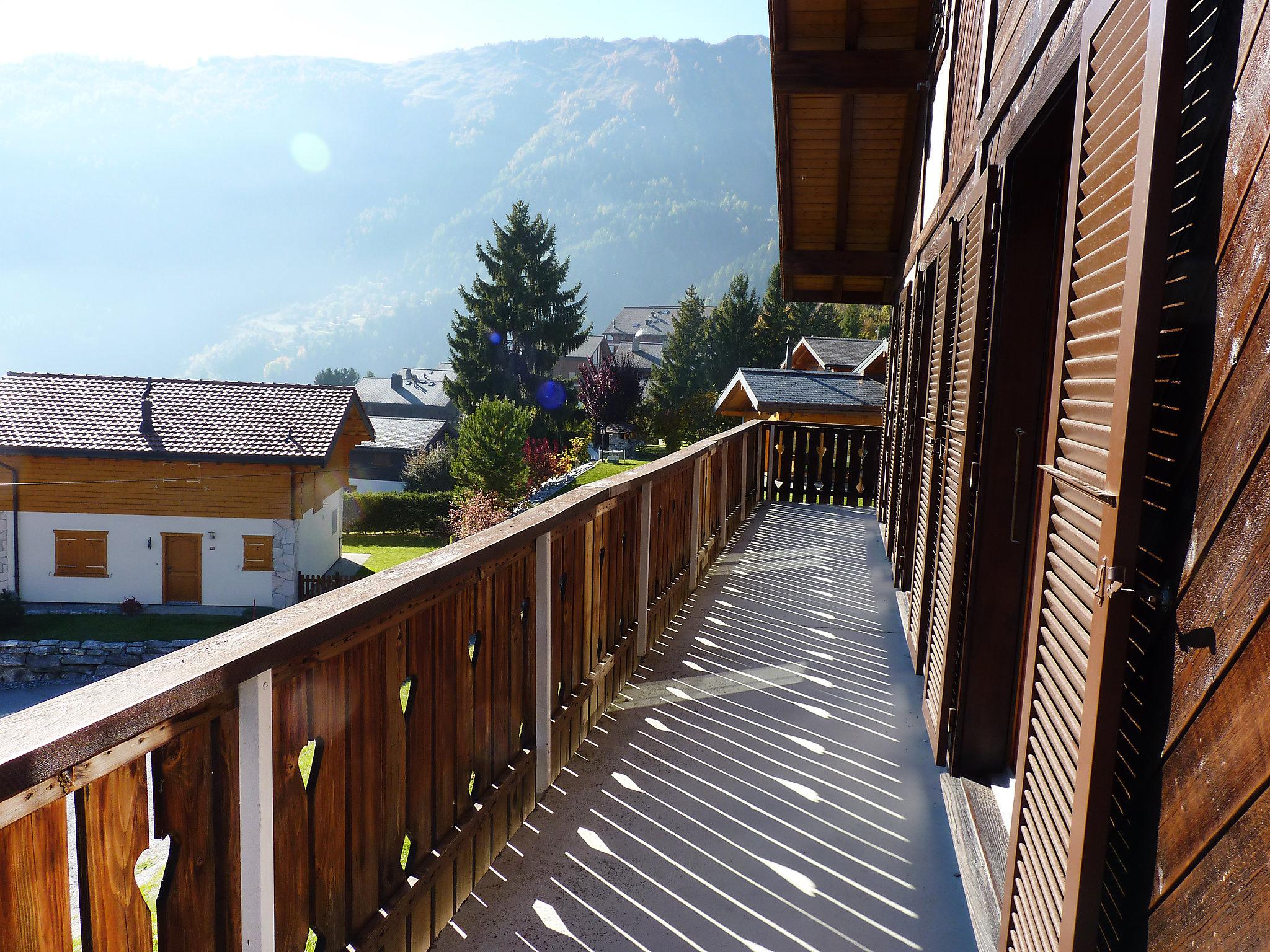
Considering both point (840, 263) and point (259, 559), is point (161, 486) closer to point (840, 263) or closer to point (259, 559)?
point (259, 559)

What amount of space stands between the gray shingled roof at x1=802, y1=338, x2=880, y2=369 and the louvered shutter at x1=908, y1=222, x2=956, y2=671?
31911 millimetres

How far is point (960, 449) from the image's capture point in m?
2.99

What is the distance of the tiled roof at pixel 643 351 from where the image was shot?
263 feet

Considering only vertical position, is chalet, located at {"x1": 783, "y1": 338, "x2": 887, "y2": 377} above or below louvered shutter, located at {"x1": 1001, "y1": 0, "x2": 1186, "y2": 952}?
above

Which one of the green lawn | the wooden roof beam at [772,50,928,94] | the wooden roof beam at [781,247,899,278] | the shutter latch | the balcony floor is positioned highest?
the wooden roof beam at [772,50,928,94]

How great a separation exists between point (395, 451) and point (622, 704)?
43.7 meters

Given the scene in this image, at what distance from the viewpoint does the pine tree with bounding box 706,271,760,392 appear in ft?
177

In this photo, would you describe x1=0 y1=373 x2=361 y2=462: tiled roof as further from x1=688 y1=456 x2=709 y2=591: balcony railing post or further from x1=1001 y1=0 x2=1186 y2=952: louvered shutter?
x1=1001 y1=0 x2=1186 y2=952: louvered shutter

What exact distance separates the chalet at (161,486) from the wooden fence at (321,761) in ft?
65.0

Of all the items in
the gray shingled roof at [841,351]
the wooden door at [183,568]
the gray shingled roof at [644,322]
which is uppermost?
the gray shingled roof at [644,322]

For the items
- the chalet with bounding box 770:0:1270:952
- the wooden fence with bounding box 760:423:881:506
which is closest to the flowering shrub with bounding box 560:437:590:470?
the wooden fence with bounding box 760:423:881:506

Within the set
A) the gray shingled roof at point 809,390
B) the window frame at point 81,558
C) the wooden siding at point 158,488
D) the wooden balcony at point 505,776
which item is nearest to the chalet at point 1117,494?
the wooden balcony at point 505,776

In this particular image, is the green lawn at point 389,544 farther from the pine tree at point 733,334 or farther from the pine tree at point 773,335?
the pine tree at point 773,335

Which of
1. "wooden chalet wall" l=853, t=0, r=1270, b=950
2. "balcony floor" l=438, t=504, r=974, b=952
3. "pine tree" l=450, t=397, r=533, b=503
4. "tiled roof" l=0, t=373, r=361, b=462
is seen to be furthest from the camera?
"pine tree" l=450, t=397, r=533, b=503
